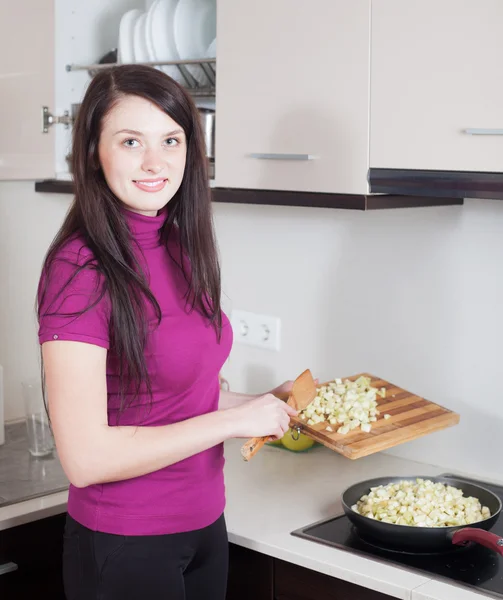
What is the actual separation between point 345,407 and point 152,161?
667 mm

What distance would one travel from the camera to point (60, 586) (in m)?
1.84

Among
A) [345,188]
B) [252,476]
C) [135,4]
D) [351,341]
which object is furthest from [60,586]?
[135,4]

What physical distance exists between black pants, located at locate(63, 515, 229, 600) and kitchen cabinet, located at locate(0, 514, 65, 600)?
0.28 m

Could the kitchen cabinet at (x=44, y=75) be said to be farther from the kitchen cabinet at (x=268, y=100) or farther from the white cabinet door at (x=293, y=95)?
the white cabinet door at (x=293, y=95)

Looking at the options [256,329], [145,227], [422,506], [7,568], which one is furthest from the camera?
[256,329]

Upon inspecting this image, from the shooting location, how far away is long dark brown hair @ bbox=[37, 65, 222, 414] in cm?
133

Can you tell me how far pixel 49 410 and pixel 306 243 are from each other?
98 cm

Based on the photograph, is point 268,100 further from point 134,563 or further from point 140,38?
point 134,563

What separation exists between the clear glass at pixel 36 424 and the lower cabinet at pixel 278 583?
2.16 ft

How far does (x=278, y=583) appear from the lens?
5.30 ft

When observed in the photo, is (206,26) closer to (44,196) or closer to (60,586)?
(44,196)

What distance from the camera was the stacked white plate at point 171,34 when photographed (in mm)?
1996

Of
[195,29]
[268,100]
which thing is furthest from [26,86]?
[268,100]

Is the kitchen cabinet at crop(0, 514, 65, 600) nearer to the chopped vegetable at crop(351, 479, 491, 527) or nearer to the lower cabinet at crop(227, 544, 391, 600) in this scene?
the lower cabinet at crop(227, 544, 391, 600)
